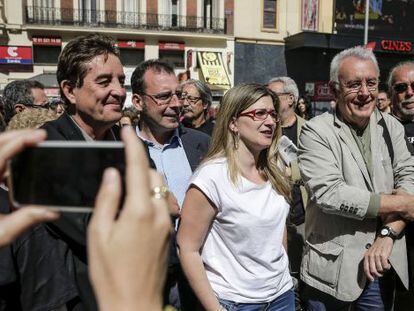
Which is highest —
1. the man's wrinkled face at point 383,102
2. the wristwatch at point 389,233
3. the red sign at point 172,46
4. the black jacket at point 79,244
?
the red sign at point 172,46

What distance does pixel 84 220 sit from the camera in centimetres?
146

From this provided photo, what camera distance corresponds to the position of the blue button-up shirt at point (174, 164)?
114 inches

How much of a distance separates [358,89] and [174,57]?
877 inches

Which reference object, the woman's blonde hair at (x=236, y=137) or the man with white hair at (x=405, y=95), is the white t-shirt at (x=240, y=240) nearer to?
the woman's blonde hair at (x=236, y=137)

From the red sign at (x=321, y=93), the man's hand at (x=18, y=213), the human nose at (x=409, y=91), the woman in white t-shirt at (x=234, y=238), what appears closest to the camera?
the man's hand at (x=18, y=213)

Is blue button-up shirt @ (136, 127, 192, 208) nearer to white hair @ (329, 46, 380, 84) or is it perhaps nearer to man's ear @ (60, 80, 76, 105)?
man's ear @ (60, 80, 76, 105)

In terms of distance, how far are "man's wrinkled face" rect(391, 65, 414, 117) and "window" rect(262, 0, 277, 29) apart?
886 inches

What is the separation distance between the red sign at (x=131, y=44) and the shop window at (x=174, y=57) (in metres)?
1.14

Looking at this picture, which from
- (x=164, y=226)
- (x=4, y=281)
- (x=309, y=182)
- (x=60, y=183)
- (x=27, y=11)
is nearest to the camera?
(x=164, y=226)

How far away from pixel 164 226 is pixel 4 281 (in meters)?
1.08

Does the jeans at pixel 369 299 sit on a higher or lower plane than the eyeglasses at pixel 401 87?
lower

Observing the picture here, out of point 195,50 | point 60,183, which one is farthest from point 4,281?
point 195,50

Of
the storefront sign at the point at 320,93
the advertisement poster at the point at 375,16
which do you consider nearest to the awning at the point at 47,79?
the storefront sign at the point at 320,93

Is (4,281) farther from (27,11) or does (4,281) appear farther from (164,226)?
(27,11)
